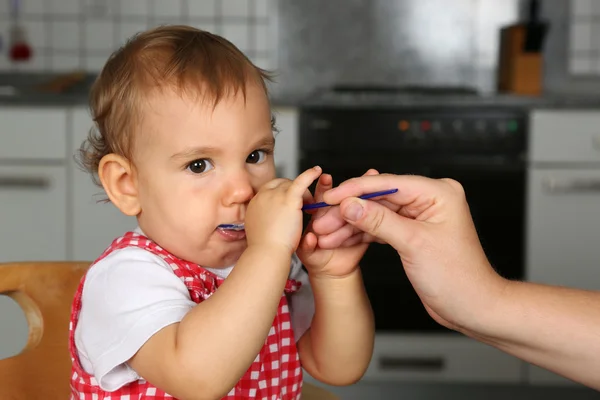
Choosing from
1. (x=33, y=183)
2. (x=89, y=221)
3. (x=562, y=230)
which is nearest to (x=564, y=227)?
(x=562, y=230)

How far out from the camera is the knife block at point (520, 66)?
2986 mm

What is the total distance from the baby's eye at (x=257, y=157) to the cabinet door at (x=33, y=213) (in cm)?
176

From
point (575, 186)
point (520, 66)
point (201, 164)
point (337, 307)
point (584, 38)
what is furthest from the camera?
point (584, 38)

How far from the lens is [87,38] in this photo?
10.8 feet

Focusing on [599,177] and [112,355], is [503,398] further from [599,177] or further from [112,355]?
[112,355]

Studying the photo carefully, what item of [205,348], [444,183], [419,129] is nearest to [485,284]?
[444,183]

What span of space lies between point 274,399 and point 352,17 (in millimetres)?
2310

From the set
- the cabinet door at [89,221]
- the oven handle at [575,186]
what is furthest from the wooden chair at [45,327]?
the oven handle at [575,186]

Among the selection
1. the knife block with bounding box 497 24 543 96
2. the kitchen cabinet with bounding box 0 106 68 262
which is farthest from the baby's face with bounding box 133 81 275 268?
the knife block with bounding box 497 24 543 96

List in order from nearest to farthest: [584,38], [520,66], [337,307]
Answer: [337,307] < [520,66] < [584,38]

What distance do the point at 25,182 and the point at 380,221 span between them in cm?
197

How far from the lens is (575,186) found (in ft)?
8.63

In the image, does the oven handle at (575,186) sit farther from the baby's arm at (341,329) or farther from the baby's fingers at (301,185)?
the baby's fingers at (301,185)

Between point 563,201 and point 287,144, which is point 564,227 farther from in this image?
point 287,144
